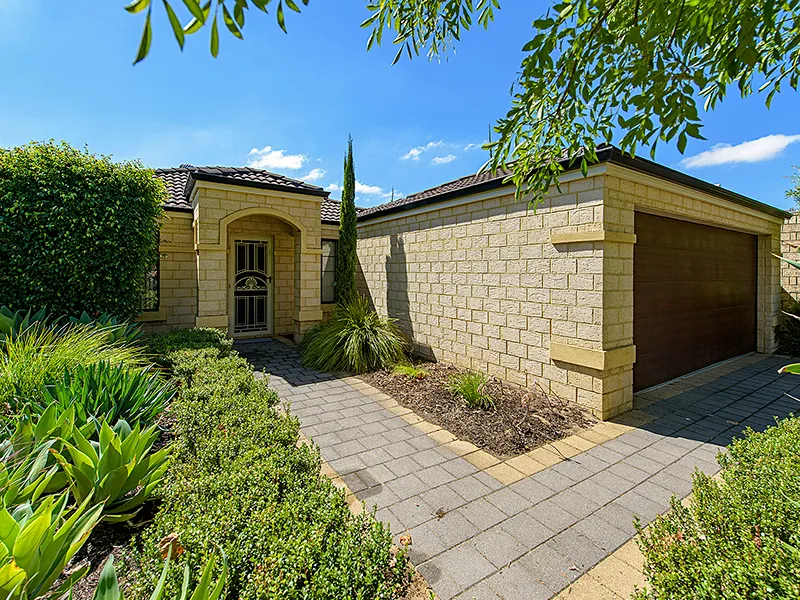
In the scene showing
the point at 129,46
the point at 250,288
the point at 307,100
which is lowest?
the point at 250,288

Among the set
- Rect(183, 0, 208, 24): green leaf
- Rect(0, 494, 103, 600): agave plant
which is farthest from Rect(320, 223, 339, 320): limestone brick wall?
Rect(183, 0, 208, 24): green leaf

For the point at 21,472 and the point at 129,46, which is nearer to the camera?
the point at 129,46

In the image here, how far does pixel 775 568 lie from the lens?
51.0 inches

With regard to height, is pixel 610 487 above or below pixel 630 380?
below

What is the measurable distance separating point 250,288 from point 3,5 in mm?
7415

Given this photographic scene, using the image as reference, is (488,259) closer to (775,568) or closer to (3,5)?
(775,568)

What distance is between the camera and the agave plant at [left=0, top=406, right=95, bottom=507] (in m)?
1.73

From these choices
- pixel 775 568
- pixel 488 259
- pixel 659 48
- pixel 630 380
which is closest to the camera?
pixel 775 568

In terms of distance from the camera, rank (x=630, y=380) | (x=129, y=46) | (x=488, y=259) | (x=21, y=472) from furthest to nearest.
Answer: (x=488, y=259), (x=630, y=380), (x=21, y=472), (x=129, y=46)

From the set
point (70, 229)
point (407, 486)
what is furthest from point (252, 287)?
point (407, 486)

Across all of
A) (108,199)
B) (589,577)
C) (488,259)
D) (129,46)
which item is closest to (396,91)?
(488,259)

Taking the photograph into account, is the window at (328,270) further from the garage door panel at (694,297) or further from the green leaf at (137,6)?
the green leaf at (137,6)

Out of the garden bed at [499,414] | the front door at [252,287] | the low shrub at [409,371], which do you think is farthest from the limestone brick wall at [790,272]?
the front door at [252,287]

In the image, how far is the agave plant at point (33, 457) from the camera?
1.73m
